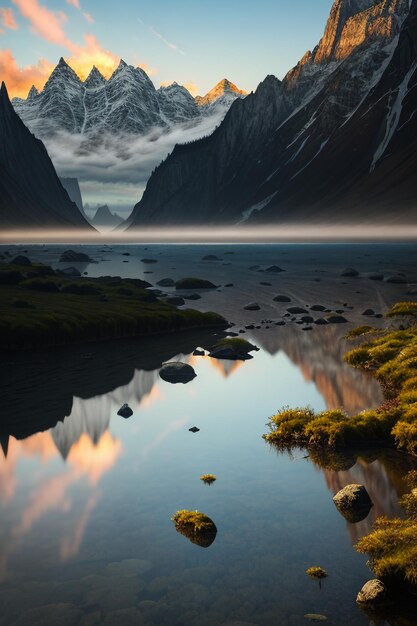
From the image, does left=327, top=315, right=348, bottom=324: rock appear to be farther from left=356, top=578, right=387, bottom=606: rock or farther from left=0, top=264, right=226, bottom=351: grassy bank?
left=356, top=578, right=387, bottom=606: rock

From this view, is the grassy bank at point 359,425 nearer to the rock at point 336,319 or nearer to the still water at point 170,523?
the still water at point 170,523

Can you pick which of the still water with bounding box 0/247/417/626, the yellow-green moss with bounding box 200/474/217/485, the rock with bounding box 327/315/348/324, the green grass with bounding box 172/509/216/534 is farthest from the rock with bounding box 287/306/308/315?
the green grass with bounding box 172/509/216/534

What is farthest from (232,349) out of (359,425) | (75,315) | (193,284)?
(193,284)

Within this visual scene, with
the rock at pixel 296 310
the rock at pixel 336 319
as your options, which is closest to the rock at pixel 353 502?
the rock at pixel 336 319

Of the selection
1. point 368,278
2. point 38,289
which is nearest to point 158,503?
point 38,289

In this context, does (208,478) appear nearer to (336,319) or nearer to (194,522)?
(194,522)

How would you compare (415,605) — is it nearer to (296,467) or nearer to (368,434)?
(296,467)
